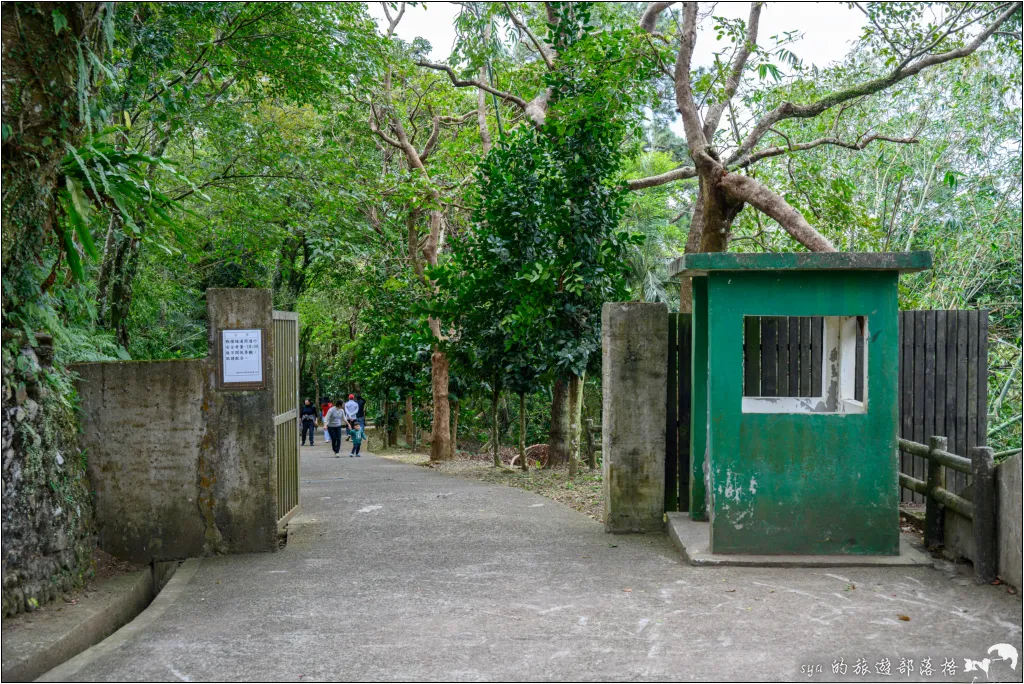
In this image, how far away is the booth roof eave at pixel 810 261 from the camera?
6.41 metres

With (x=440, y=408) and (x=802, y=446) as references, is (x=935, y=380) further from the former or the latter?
(x=440, y=408)

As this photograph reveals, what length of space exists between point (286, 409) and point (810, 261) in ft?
15.2

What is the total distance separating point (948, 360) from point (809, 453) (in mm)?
2829

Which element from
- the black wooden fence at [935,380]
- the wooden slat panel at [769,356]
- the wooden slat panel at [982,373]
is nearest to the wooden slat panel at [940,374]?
the black wooden fence at [935,380]

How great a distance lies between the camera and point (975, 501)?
6.16 meters

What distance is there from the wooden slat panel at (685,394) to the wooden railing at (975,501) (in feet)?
6.65

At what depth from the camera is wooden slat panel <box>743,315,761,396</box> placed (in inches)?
325

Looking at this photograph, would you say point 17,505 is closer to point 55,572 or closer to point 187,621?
point 55,572

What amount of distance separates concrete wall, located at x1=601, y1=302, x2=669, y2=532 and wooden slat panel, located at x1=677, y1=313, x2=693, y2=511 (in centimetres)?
19

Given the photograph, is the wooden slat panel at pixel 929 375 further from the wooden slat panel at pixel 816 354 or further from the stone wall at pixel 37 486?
the stone wall at pixel 37 486

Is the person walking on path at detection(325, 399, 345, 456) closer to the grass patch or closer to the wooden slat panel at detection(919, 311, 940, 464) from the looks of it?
the grass patch

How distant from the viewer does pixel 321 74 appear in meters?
12.3

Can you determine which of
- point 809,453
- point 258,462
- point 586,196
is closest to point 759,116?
point 586,196

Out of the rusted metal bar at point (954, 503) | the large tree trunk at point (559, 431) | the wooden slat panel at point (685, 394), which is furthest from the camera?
the large tree trunk at point (559, 431)
